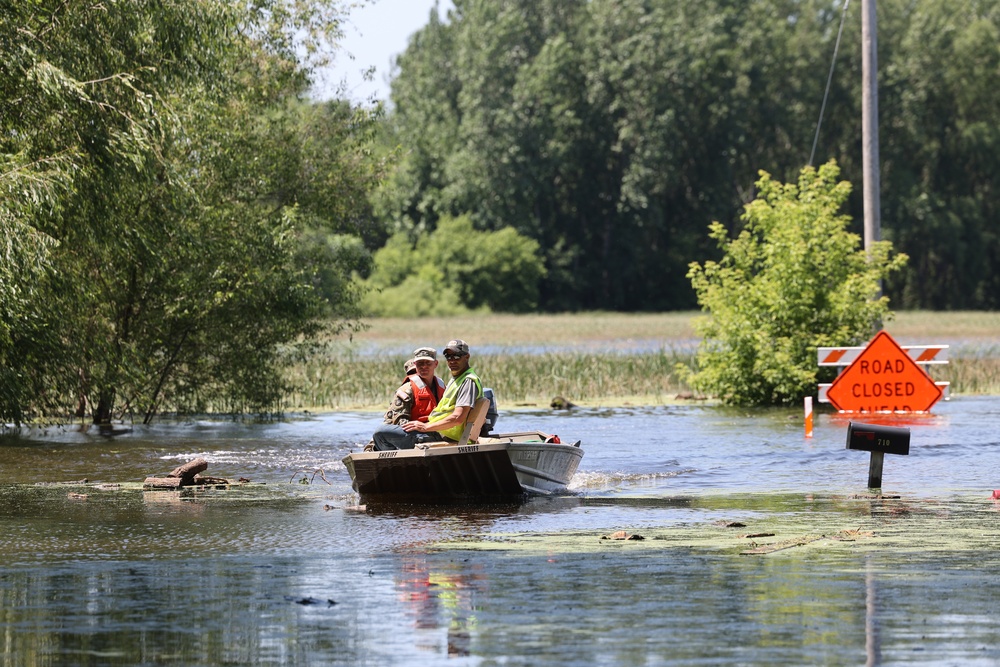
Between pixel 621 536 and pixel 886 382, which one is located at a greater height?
pixel 886 382

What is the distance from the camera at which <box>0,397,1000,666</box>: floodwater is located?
331 inches

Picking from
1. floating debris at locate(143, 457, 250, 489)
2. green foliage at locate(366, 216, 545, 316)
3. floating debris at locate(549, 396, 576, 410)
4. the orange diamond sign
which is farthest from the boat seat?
green foliage at locate(366, 216, 545, 316)

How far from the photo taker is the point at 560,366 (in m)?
37.3

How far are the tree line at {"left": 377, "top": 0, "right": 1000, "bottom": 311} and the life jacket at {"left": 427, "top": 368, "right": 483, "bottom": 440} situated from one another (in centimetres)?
7835

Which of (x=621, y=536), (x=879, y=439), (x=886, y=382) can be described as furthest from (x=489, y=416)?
(x=886, y=382)

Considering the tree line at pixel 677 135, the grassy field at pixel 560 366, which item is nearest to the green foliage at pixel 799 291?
the grassy field at pixel 560 366

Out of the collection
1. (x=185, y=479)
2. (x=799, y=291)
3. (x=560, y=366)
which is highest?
(x=799, y=291)

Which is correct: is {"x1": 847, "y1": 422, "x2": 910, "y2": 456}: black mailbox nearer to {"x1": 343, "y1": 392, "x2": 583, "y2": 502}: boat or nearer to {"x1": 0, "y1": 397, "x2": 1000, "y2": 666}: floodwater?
{"x1": 0, "y1": 397, "x2": 1000, "y2": 666}: floodwater

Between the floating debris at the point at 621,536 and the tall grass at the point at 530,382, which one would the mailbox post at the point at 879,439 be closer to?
the floating debris at the point at 621,536

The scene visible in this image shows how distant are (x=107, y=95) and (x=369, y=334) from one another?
4810cm

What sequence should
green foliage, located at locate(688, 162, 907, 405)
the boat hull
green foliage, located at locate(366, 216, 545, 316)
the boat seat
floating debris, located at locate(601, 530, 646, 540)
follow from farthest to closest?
green foliage, located at locate(366, 216, 545, 316) → green foliage, located at locate(688, 162, 907, 405) → the boat seat → the boat hull → floating debris, located at locate(601, 530, 646, 540)

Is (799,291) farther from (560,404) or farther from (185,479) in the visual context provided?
(185,479)

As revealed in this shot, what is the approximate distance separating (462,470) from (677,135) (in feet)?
269

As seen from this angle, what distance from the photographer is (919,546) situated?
12.1 metres
